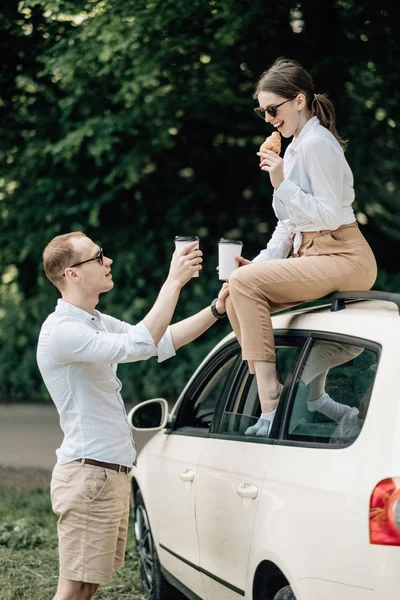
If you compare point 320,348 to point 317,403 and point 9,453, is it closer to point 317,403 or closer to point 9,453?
point 317,403

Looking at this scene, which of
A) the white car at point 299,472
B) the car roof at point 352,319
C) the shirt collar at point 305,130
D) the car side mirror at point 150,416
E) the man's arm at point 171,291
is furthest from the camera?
the car side mirror at point 150,416

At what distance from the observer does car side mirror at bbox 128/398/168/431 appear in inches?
210

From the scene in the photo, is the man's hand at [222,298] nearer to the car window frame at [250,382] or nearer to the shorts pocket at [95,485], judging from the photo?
the car window frame at [250,382]

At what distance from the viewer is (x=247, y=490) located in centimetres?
389

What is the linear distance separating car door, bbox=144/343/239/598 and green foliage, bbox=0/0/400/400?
19.2 ft

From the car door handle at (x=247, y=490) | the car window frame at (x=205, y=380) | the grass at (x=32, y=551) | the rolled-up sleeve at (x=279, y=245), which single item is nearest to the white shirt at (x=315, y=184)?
the rolled-up sleeve at (x=279, y=245)

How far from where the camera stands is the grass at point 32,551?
5.91 meters

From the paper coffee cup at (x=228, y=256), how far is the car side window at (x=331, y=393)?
0.65 metres

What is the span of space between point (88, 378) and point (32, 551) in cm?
294

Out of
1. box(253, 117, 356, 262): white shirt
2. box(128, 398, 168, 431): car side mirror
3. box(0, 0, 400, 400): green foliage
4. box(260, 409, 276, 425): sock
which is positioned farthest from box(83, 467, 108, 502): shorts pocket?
box(0, 0, 400, 400): green foliage

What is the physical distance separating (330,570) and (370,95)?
9.76 meters

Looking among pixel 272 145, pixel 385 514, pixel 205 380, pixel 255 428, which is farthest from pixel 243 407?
pixel 385 514

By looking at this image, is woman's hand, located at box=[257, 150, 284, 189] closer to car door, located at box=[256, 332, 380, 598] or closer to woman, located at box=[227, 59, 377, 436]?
woman, located at box=[227, 59, 377, 436]

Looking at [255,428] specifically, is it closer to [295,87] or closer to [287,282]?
[287,282]
